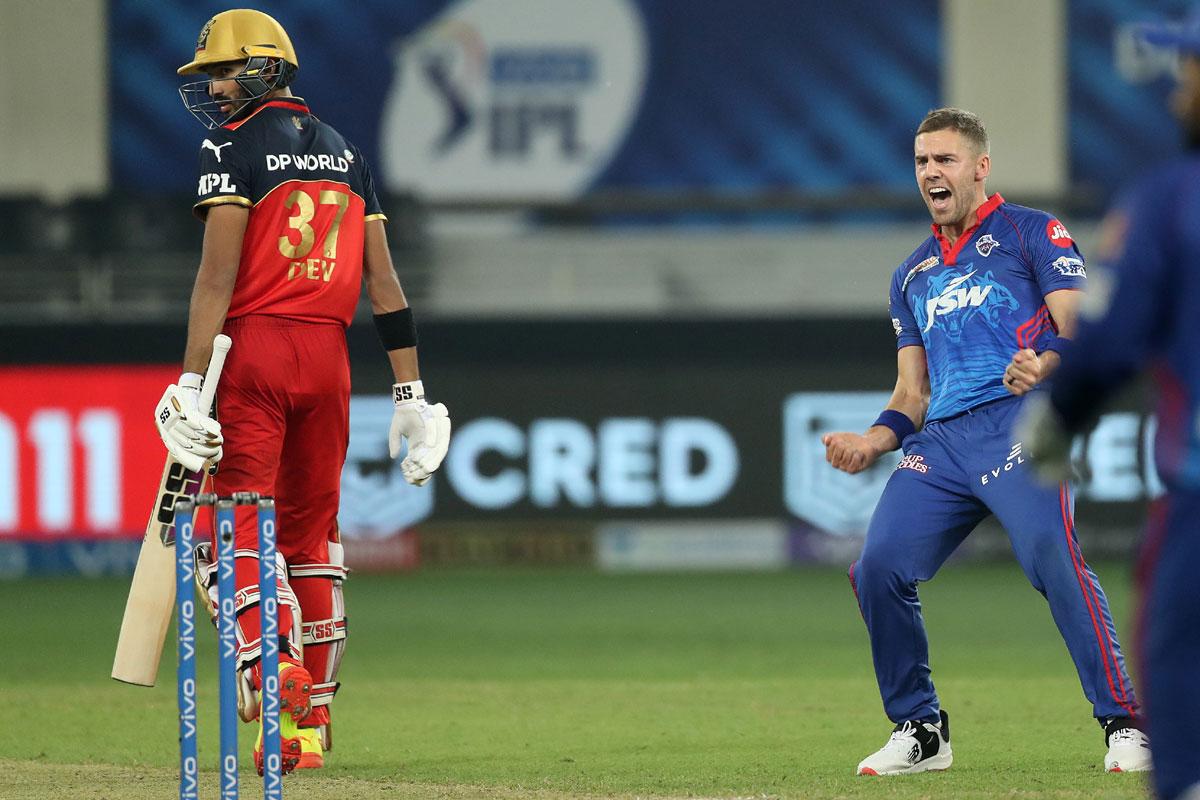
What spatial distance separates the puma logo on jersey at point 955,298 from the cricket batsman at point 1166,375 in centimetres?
248

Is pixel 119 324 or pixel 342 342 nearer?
pixel 342 342

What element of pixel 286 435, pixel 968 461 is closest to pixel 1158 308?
pixel 968 461

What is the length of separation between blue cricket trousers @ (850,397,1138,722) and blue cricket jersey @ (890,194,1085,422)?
0.10m

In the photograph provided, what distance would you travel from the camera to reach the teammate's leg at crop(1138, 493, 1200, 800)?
291 cm

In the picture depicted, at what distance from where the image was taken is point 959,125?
5.51 m

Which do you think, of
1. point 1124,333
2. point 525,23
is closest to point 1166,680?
point 1124,333

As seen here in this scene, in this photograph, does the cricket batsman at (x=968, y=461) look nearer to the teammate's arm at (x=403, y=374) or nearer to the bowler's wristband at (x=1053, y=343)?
the bowler's wristband at (x=1053, y=343)

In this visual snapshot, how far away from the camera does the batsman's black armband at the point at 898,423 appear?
564 cm

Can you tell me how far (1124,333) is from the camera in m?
2.85

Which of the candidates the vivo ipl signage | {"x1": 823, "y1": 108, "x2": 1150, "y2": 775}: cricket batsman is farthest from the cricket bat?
the vivo ipl signage

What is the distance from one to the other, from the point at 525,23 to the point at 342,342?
16267 millimetres

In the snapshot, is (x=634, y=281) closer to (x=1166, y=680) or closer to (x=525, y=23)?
(x=525, y=23)

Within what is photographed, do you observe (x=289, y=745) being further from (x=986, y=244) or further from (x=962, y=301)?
(x=986, y=244)

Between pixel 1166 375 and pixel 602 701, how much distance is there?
511 centimetres
